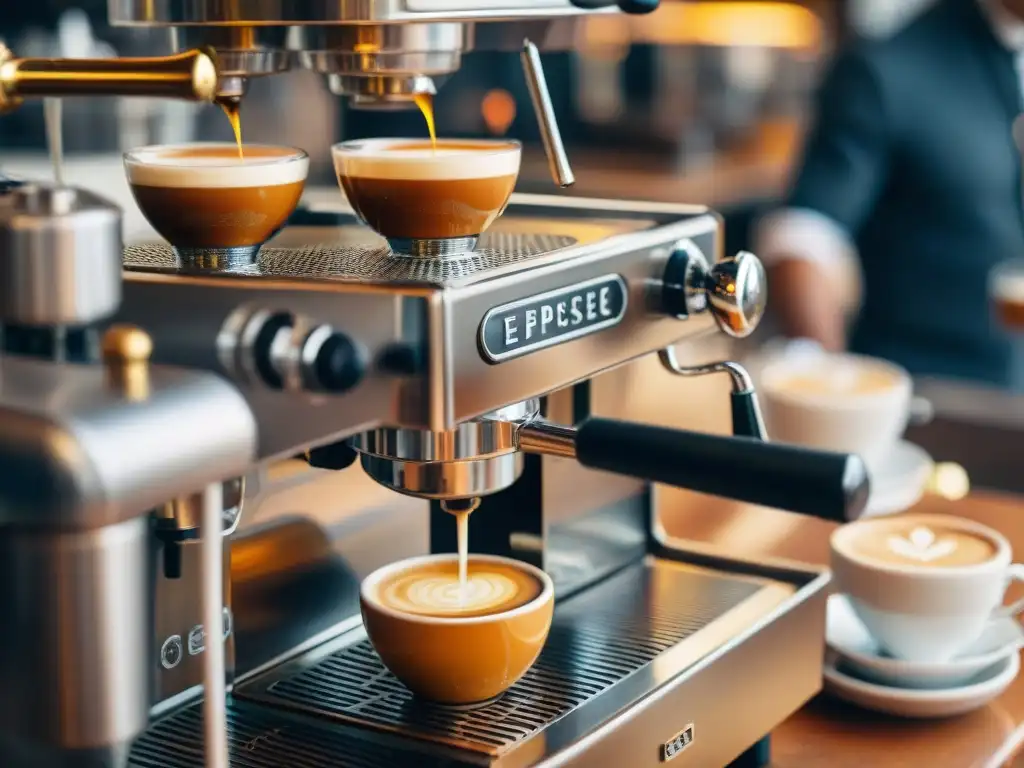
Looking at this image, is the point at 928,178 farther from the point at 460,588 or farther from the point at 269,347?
the point at 269,347

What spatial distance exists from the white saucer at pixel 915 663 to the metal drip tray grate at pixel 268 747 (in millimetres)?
378

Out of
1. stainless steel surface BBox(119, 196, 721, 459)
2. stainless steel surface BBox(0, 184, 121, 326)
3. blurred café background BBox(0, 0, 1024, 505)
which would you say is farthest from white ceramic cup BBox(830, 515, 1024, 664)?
blurred café background BBox(0, 0, 1024, 505)

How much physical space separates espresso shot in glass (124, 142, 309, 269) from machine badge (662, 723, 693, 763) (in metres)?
0.36

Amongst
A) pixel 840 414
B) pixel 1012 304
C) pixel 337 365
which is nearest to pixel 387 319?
pixel 337 365

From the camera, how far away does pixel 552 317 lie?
2.49 ft

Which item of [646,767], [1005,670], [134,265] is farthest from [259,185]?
[1005,670]

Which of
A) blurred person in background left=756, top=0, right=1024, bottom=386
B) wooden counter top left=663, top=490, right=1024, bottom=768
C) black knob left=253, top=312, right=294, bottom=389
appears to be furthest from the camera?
blurred person in background left=756, top=0, right=1024, bottom=386

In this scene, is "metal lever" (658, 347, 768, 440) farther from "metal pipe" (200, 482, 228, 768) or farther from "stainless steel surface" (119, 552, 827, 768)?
"metal pipe" (200, 482, 228, 768)

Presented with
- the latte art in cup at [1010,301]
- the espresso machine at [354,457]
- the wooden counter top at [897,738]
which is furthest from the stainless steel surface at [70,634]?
the latte art in cup at [1010,301]

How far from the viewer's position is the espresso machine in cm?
55

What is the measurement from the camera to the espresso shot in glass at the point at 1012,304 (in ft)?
7.08

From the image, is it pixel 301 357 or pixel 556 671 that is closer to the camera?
pixel 301 357

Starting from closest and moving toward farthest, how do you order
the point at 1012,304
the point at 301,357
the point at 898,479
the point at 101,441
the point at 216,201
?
the point at 101,441 → the point at 301,357 → the point at 216,201 → the point at 898,479 → the point at 1012,304

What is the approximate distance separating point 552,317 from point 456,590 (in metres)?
0.20
